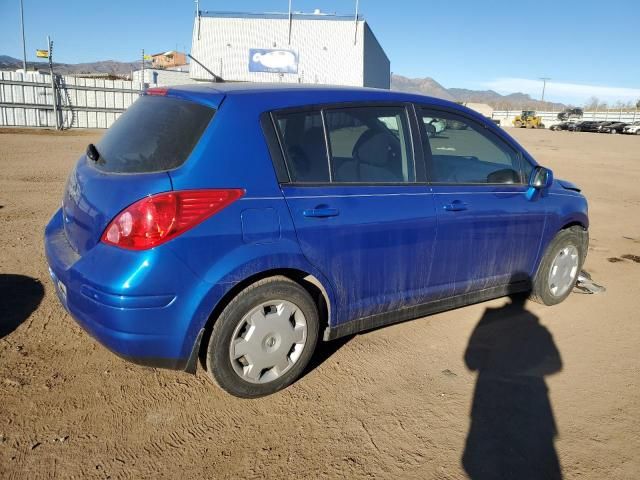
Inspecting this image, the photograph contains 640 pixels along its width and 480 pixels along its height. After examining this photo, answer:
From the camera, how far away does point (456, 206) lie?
141 inches

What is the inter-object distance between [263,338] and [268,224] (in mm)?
646

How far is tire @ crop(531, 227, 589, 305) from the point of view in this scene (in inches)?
178

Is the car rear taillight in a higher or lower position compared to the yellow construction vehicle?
lower

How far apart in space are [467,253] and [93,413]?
2578 millimetres

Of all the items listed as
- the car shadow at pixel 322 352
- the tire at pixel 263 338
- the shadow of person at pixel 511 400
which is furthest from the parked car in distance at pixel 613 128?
the tire at pixel 263 338

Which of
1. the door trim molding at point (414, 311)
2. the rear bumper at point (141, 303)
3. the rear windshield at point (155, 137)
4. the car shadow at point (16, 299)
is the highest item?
the rear windshield at point (155, 137)

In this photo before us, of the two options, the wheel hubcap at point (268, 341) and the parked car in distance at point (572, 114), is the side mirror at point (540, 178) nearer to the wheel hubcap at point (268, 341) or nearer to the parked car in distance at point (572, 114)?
the wheel hubcap at point (268, 341)

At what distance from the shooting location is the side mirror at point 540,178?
4.10 m

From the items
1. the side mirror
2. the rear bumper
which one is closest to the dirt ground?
the rear bumper

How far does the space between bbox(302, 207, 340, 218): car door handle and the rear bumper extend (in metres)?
0.68

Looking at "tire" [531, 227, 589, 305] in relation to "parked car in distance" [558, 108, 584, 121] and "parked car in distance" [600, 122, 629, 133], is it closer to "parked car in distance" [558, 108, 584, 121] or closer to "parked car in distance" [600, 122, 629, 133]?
"parked car in distance" [600, 122, 629, 133]

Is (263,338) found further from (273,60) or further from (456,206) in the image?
(273,60)

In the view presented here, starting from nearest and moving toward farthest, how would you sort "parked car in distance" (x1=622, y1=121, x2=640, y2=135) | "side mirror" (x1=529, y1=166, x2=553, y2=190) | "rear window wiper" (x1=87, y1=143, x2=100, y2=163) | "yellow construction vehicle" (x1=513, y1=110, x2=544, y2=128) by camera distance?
"rear window wiper" (x1=87, y1=143, x2=100, y2=163) < "side mirror" (x1=529, y1=166, x2=553, y2=190) < "parked car in distance" (x1=622, y1=121, x2=640, y2=135) < "yellow construction vehicle" (x1=513, y1=110, x2=544, y2=128)

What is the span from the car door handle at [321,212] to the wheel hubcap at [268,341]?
0.51 m
